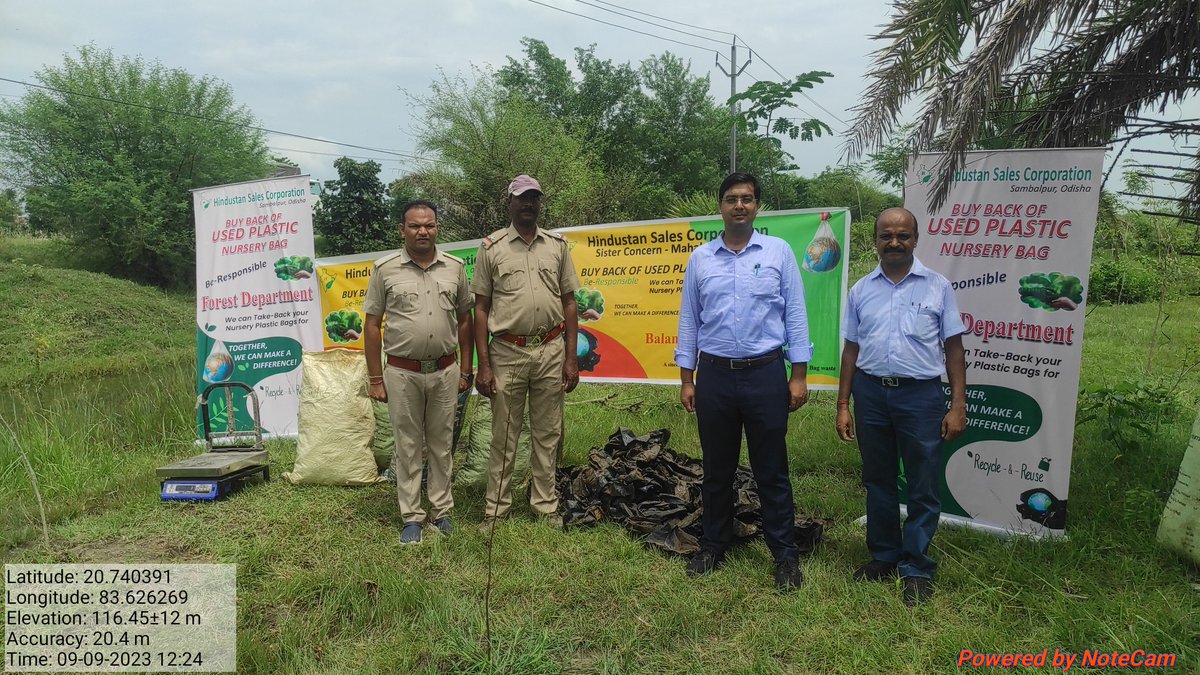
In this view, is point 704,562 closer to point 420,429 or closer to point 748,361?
point 748,361

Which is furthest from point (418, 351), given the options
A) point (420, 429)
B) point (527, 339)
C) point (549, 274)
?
point (549, 274)

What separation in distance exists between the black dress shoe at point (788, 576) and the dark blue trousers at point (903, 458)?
0.40 m

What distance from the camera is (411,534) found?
380 centimetres

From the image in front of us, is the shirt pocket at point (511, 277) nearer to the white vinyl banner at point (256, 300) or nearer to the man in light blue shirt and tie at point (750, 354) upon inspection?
the man in light blue shirt and tie at point (750, 354)

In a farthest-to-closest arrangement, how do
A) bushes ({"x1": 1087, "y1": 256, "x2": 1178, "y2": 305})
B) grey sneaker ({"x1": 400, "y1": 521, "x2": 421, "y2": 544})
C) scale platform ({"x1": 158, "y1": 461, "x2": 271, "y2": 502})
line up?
bushes ({"x1": 1087, "y1": 256, "x2": 1178, "y2": 305}) → scale platform ({"x1": 158, "y1": 461, "x2": 271, "y2": 502}) → grey sneaker ({"x1": 400, "y1": 521, "x2": 421, "y2": 544})

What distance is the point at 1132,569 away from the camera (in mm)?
3061

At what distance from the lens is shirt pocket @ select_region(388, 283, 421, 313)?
379 centimetres

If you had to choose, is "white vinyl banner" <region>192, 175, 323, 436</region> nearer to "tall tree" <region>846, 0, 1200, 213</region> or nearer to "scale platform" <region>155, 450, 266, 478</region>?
"scale platform" <region>155, 450, 266, 478</region>

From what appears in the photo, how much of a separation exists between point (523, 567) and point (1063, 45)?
4.45 metres

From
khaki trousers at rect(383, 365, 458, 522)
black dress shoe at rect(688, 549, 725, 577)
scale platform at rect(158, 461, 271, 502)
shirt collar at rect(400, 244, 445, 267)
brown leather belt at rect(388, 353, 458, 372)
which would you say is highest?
shirt collar at rect(400, 244, 445, 267)

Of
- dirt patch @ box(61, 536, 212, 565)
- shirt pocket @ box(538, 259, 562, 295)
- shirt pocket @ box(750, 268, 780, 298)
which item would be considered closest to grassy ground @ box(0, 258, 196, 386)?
dirt patch @ box(61, 536, 212, 565)

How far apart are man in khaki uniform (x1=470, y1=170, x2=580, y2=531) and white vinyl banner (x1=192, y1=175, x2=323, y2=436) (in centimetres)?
298

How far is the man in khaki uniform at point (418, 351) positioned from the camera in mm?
3795

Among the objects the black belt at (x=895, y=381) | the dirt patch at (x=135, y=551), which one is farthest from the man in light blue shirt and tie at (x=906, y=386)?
the dirt patch at (x=135, y=551)
